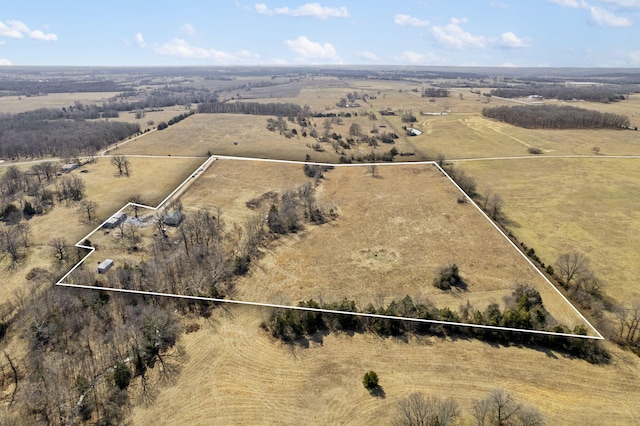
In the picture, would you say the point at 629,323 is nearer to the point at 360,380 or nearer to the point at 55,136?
the point at 360,380

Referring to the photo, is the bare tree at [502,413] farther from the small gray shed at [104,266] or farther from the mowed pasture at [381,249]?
the small gray shed at [104,266]

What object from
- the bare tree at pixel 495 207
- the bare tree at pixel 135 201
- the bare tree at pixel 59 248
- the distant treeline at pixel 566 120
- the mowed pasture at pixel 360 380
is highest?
the distant treeline at pixel 566 120

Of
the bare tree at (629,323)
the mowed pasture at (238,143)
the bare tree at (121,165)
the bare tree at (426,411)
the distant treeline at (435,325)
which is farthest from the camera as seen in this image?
the mowed pasture at (238,143)

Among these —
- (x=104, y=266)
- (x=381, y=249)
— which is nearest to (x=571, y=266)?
(x=381, y=249)

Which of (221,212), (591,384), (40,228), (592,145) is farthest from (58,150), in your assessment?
(592,145)

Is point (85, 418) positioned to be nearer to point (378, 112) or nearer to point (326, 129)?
point (326, 129)

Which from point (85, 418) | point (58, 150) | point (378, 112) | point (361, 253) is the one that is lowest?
point (85, 418)

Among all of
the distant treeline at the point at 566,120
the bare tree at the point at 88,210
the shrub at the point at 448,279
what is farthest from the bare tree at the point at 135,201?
the distant treeline at the point at 566,120
